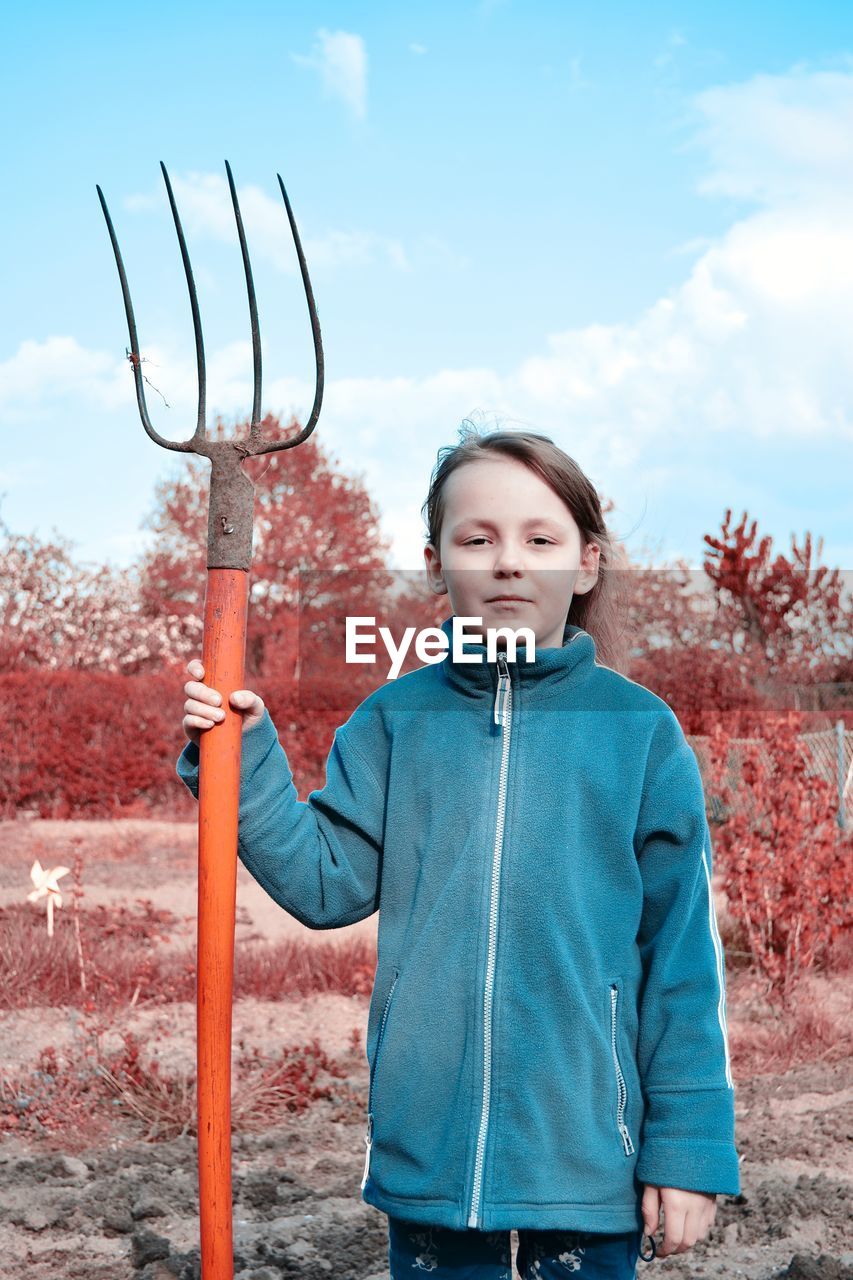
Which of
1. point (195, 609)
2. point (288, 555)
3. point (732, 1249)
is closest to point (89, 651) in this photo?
point (195, 609)

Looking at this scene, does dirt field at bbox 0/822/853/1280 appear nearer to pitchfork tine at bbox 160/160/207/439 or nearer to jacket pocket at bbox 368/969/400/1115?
jacket pocket at bbox 368/969/400/1115

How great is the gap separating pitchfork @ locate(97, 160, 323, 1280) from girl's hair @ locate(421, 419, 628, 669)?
395 millimetres

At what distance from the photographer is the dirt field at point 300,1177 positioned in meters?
2.89

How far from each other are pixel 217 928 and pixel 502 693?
1.83 feet

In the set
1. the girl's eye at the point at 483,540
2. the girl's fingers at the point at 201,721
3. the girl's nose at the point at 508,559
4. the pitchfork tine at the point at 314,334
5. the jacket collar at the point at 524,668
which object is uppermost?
the pitchfork tine at the point at 314,334

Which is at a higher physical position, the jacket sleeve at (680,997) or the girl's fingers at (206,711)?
the girl's fingers at (206,711)

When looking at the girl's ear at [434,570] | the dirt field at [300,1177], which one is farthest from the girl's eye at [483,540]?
the dirt field at [300,1177]

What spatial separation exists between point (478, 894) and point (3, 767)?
10756 mm

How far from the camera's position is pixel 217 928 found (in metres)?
1.72

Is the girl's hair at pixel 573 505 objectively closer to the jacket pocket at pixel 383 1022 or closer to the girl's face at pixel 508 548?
the girl's face at pixel 508 548

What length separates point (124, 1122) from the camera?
12.4 feet

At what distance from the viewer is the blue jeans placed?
68.7 inches

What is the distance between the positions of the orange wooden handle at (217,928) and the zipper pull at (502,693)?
0.41 meters

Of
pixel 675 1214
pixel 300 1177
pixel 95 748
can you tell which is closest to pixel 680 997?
pixel 675 1214
